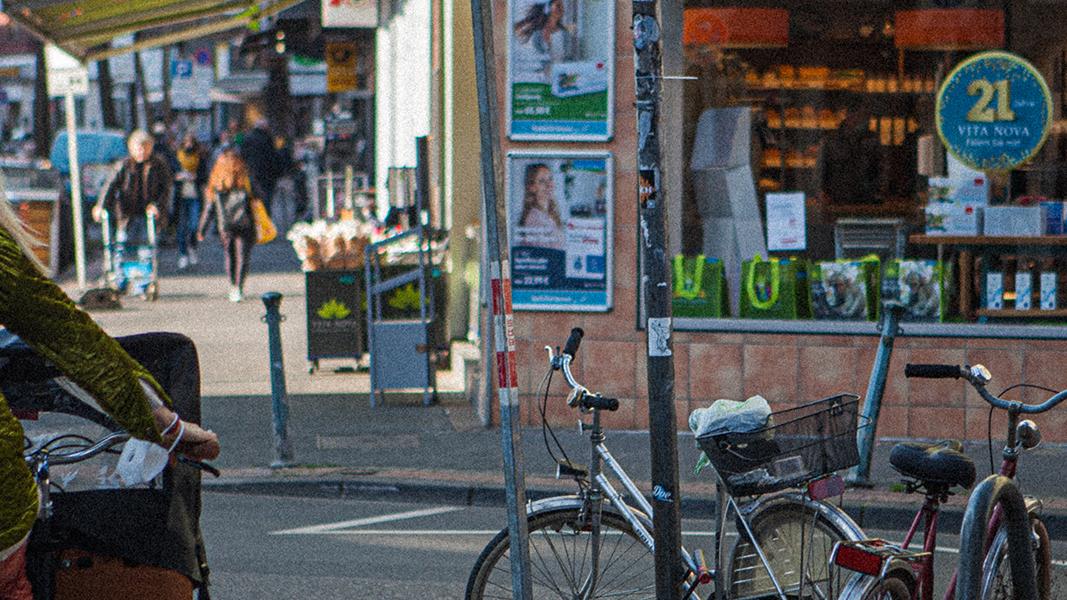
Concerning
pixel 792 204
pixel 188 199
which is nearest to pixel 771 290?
pixel 792 204

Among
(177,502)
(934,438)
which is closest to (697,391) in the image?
(934,438)

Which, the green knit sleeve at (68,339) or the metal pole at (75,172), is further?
the metal pole at (75,172)

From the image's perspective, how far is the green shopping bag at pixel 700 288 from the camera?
1060 cm

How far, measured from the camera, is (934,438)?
33.3 ft

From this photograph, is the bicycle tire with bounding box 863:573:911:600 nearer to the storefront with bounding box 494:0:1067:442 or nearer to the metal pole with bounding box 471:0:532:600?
the metal pole with bounding box 471:0:532:600

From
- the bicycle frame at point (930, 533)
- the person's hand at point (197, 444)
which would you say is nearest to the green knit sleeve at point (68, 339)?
the person's hand at point (197, 444)

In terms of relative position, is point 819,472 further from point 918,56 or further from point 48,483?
point 918,56

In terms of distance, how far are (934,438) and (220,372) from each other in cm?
625

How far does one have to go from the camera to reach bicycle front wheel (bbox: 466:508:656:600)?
16.8ft

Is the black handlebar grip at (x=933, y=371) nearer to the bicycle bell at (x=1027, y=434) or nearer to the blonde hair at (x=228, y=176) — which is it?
the bicycle bell at (x=1027, y=434)

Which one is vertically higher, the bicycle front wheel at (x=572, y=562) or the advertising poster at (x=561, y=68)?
the advertising poster at (x=561, y=68)

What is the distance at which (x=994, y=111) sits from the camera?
1029 centimetres

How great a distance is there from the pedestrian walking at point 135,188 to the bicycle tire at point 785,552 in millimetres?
14997

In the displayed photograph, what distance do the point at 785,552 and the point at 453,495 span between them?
420 centimetres
